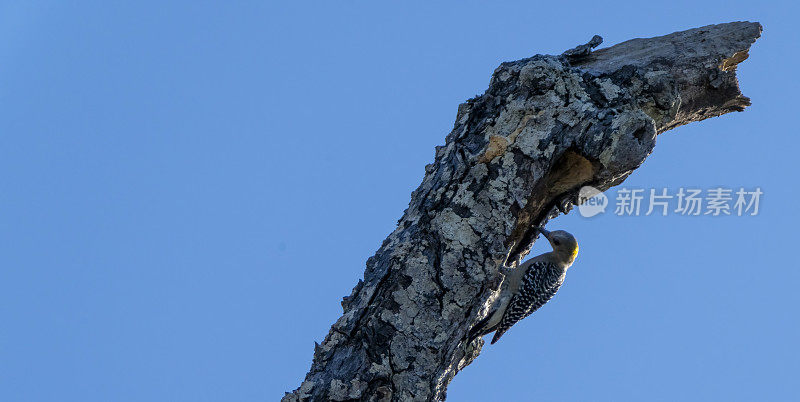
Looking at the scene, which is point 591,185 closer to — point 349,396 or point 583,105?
point 583,105

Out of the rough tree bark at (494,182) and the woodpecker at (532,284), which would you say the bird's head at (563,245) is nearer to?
the woodpecker at (532,284)

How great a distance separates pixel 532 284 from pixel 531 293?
0.29 ft

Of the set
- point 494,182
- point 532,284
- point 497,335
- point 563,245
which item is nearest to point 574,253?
point 563,245

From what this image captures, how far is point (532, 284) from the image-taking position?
722cm

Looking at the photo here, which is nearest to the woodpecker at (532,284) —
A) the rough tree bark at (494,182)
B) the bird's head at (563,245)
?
the bird's head at (563,245)

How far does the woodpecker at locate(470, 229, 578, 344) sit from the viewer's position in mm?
6727

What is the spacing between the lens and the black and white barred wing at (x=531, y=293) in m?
6.91

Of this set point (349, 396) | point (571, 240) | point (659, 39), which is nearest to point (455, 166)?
point (349, 396)

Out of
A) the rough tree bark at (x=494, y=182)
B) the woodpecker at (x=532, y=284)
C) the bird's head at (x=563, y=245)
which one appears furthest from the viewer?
the bird's head at (x=563, y=245)

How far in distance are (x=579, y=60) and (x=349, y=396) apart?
299 cm

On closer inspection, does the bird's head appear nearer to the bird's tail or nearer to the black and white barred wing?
the black and white barred wing

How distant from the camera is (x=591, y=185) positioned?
17.0 ft

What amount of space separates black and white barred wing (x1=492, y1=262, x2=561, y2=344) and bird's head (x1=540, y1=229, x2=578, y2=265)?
25cm

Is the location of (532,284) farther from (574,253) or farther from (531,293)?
(574,253)
